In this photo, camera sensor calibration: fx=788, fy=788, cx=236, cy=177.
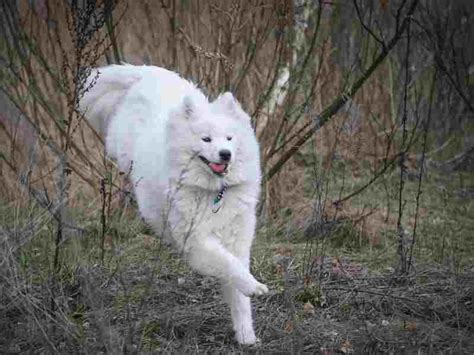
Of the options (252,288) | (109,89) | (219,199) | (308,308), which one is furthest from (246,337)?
(109,89)

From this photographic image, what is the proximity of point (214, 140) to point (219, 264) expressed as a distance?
72 centimetres

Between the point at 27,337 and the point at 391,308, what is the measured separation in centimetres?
199

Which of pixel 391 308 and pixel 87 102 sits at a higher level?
pixel 87 102

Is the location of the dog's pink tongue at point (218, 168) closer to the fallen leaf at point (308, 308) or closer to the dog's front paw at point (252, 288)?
the dog's front paw at point (252, 288)

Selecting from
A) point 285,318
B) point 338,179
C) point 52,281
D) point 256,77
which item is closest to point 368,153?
point 338,179

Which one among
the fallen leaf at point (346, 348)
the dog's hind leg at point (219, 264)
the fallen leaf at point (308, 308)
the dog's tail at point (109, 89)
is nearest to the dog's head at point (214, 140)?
the dog's hind leg at point (219, 264)

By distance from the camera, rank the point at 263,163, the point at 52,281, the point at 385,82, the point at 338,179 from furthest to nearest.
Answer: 1. the point at 385,82
2. the point at 338,179
3. the point at 263,163
4. the point at 52,281

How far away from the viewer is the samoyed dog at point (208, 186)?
13.4 ft

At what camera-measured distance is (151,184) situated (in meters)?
4.82

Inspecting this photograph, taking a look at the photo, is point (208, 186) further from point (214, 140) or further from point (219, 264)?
point (219, 264)

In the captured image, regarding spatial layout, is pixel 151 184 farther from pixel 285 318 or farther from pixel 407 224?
pixel 407 224

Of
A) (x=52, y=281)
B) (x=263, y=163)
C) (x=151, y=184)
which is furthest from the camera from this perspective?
(x=263, y=163)

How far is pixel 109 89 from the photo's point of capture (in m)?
5.75

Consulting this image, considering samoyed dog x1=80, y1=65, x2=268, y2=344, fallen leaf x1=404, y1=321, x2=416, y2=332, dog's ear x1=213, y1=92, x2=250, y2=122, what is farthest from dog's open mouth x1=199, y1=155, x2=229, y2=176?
fallen leaf x1=404, y1=321, x2=416, y2=332
